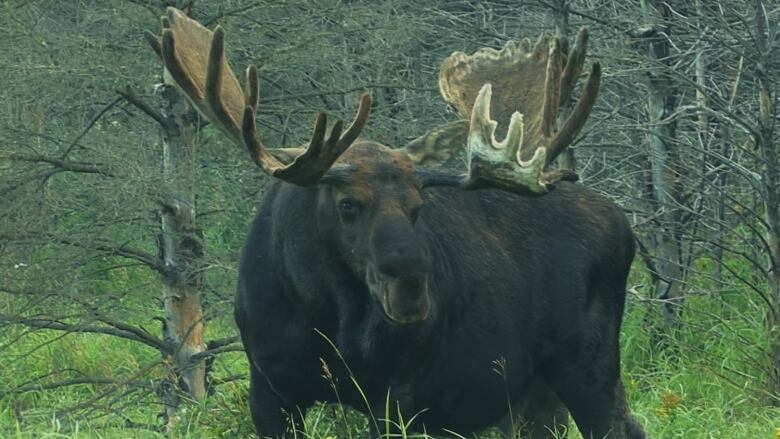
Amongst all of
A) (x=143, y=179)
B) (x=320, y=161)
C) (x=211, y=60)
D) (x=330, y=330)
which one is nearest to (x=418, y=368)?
(x=330, y=330)

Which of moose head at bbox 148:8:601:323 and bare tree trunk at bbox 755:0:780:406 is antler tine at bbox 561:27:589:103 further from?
bare tree trunk at bbox 755:0:780:406

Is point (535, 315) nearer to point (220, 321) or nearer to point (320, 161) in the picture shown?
point (320, 161)

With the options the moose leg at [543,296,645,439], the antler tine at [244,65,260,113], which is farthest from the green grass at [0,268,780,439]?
the antler tine at [244,65,260,113]

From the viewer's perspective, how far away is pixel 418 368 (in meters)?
6.66

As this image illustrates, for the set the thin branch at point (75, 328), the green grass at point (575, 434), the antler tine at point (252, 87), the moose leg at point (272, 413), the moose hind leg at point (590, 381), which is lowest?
the green grass at point (575, 434)

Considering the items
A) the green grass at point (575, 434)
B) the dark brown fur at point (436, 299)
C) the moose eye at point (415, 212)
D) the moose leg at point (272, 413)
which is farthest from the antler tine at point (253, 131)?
the green grass at point (575, 434)

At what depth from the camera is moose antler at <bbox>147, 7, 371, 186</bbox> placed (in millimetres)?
6195

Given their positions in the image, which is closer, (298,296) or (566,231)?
(298,296)

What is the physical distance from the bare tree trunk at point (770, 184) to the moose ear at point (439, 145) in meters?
2.64

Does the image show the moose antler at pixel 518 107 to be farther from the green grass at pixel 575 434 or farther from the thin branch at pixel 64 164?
the thin branch at pixel 64 164

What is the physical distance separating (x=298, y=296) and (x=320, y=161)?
605 millimetres

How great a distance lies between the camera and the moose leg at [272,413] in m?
6.75

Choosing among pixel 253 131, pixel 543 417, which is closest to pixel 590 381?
pixel 543 417

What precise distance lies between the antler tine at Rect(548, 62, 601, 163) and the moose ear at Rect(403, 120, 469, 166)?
15.8 inches
